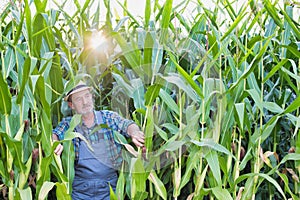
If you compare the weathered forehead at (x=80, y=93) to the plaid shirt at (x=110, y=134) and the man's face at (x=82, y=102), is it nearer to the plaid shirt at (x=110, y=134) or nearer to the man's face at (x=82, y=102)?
the man's face at (x=82, y=102)

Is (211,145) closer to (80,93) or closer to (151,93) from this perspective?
(151,93)

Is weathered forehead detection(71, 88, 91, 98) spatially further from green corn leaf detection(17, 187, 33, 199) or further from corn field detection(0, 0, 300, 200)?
green corn leaf detection(17, 187, 33, 199)

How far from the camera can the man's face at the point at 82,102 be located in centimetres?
167

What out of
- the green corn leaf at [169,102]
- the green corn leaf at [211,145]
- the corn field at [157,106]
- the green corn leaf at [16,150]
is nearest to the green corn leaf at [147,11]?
the corn field at [157,106]

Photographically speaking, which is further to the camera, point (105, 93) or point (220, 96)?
point (105, 93)

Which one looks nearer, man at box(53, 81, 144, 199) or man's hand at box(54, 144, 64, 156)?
man's hand at box(54, 144, 64, 156)

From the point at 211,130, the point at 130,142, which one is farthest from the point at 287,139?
the point at 130,142

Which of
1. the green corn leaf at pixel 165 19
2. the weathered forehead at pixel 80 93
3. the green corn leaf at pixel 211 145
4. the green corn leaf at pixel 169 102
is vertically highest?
the green corn leaf at pixel 165 19

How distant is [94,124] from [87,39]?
13.6 inches

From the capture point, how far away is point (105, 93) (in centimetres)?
207

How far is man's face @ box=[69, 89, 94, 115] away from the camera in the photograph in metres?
1.67

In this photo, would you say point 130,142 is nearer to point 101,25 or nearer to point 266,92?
point 101,25

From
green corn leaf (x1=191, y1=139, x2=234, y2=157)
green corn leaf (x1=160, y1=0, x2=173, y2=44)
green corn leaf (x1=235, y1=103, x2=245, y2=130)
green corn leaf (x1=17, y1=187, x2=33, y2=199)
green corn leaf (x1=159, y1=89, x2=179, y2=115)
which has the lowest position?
green corn leaf (x1=17, y1=187, x2=33, y2=199)

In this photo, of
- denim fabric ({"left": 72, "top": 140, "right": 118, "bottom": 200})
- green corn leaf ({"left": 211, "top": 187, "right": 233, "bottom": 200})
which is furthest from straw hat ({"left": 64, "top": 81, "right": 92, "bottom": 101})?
green corn leaf ({"left": 211, "top": 187, "right": 233, "bottom": 200})
